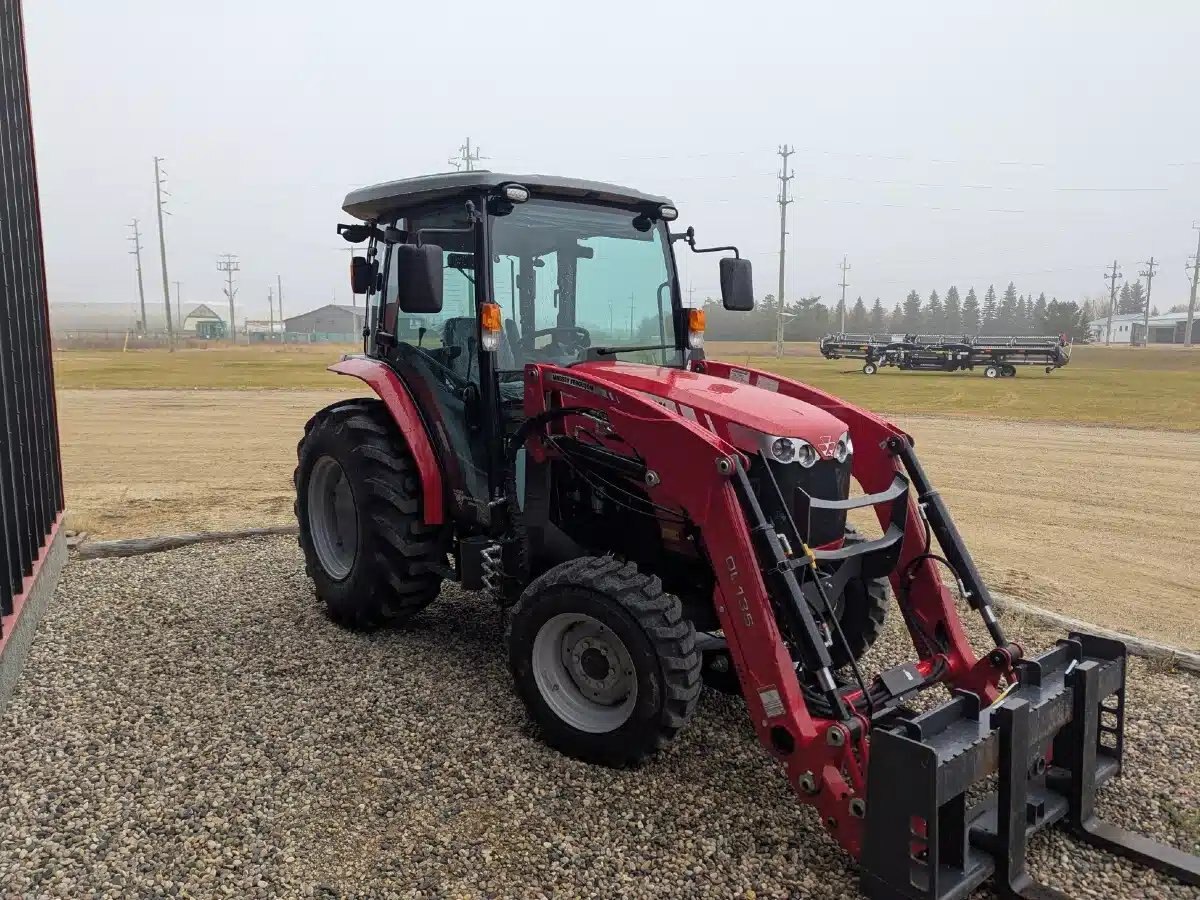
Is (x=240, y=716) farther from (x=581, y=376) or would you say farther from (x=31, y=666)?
(x=581, y=376)

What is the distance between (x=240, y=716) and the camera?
4.04 m

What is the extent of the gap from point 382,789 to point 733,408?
206cm

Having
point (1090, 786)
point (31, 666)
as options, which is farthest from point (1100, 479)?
point (31, 666)

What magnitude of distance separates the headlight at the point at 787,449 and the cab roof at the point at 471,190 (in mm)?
1800

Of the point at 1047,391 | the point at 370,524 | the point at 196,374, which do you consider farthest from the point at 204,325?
the point at 370,524

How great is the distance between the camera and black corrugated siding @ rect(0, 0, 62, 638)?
16.3ft

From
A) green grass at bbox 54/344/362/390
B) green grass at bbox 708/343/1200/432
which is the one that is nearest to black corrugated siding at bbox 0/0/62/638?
green grass at bbox 54/344/362/390

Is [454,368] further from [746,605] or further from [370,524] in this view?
[746,605]

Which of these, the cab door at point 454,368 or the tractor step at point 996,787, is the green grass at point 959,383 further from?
the cab door at point 454,368

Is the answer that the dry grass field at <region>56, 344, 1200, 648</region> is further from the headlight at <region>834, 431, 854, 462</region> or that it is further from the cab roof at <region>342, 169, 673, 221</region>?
the cab roof at <region>342, 169, 673, 221</region>

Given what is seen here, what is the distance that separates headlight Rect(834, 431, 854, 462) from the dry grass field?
9.50 feet

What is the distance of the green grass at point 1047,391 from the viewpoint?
19016 mm

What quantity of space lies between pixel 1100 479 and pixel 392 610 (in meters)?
9.67

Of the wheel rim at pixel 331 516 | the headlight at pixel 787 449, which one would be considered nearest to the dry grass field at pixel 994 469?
the wheel rim at pixel 331 516
